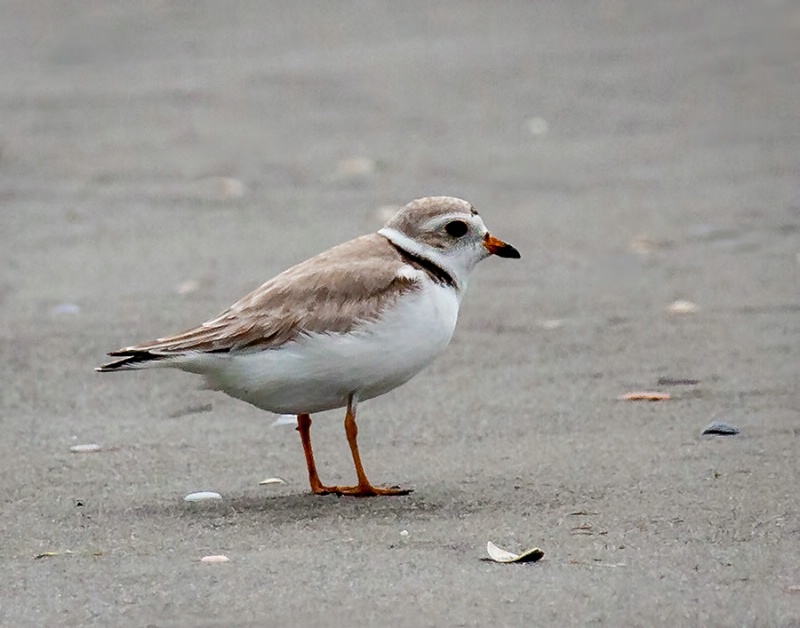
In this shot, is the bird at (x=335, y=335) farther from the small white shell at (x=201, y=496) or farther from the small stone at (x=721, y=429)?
the small stone at (x=721, y=429)

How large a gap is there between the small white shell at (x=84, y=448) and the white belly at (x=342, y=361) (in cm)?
83

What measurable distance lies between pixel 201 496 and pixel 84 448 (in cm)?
77

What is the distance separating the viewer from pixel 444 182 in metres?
9.85

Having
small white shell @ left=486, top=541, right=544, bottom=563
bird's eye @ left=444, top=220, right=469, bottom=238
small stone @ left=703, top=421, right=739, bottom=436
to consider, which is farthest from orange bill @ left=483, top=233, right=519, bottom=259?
small white shell @ left=486, top=541, right=544, bottom=563

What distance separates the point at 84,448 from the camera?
5887 mm

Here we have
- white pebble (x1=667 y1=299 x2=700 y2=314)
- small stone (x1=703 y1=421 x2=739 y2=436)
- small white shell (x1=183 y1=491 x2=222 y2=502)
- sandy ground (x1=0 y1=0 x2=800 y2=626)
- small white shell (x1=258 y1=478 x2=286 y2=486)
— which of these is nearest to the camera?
sandy ground (x1=0 y1=0 x2=800 y2=626)

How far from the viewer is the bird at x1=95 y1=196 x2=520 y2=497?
5.15 meters

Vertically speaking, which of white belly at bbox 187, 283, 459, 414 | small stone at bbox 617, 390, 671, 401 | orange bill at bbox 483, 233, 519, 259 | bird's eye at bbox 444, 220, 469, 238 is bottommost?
small stone at bbox 617, 390, 671, 401

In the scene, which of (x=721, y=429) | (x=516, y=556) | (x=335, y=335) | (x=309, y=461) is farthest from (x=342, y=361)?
(x=721, y=429)

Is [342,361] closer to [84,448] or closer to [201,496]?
[201,496]

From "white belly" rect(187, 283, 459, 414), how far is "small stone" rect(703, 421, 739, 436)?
111 cm

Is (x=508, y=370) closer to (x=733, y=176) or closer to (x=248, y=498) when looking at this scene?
(x=248, y=498)

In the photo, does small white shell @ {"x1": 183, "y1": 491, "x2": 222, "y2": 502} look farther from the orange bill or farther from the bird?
the orange bill

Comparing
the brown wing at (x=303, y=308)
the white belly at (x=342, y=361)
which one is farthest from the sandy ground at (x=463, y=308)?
the brown wing at (x=303, y=308)
